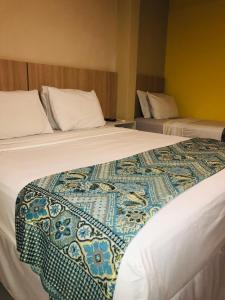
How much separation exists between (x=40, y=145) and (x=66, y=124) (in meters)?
0.58

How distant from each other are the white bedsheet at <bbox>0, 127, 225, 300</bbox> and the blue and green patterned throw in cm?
5

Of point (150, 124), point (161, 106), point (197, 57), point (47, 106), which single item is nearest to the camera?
point (47, 106)

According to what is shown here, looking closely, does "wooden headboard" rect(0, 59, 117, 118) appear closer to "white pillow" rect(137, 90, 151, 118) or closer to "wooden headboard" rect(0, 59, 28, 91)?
"wooden headboard" rect(0, 59, 28, 91)

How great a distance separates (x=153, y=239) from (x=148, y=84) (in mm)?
3387

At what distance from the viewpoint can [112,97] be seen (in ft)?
10.9

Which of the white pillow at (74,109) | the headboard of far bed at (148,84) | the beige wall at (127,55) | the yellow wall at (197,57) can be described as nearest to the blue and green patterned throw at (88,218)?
the white pillow at (74,109)

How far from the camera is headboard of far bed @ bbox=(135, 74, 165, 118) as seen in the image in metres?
3.70

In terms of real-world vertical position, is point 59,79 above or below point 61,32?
below

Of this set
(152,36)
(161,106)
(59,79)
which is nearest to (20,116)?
(59,79)

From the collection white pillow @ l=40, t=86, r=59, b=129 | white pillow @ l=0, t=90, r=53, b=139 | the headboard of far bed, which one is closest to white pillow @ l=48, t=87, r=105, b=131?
white pillow @ l=40, t=86, r=59, b=129

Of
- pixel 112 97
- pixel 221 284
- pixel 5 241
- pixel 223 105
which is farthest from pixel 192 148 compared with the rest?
pixel 223 105

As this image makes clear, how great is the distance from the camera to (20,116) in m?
1.92

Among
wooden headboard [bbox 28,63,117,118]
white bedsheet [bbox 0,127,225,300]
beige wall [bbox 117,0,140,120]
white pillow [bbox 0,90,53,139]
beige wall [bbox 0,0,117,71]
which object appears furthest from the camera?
beige wall [bbox 117,0,140,120]

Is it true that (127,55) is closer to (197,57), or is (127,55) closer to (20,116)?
(197,57)
